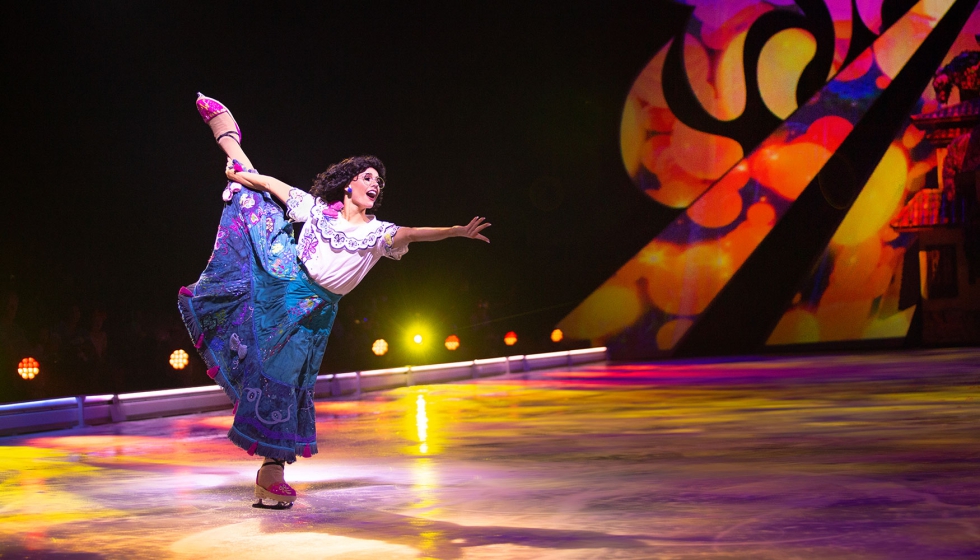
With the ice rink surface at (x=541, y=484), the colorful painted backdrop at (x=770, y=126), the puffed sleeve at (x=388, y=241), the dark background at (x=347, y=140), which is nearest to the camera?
the ice rink surface at (x=541, y=484)

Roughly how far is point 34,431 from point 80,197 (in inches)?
96.4

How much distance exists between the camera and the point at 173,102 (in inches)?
411

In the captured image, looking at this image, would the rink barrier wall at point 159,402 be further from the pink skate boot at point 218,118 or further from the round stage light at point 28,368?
the pink skate boot at point 218,118

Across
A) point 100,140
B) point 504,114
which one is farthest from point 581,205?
point 100,140

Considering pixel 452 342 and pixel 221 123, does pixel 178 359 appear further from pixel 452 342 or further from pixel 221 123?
pixel 221 123

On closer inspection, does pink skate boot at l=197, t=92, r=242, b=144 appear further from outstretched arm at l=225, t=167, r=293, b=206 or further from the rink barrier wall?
the rink barrier wall

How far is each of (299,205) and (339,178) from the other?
0.23 m

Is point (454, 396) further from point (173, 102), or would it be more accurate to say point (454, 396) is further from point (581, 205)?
point (581, 205)

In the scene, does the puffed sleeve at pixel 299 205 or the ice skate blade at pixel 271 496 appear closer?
the ice skate blade at pixel 271 496

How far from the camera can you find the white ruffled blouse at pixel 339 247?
4.58 m

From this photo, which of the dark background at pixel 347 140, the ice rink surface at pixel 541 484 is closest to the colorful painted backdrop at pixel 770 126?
the dark background at pixel 347 140

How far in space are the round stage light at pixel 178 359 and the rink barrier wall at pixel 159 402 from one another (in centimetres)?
47

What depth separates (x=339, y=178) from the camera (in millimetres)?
4809

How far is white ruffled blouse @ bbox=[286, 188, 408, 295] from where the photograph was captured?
15.0 ft
